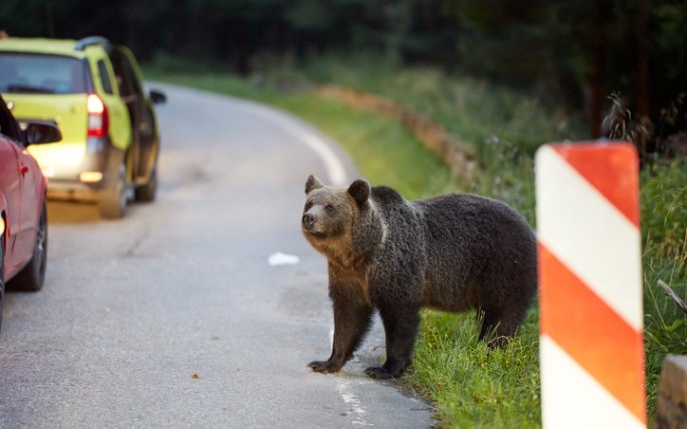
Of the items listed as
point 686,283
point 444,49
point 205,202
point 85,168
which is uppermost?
point 686,283

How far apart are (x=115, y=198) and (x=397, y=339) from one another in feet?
23.6

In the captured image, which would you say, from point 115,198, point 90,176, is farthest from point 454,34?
point 90,176

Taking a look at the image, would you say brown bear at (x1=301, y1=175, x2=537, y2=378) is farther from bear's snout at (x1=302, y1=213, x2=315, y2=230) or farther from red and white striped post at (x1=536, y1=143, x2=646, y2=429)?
red and white striped post at (x1=536, y1=143, x2=646, y2=429)

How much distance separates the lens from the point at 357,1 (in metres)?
53.1

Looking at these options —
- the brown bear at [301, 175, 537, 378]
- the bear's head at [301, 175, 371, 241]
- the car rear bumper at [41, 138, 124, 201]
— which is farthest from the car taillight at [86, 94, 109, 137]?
the bear's head at [301, 175, 371, 241]

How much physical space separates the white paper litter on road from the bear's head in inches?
169

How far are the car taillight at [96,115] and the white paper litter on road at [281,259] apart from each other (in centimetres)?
270

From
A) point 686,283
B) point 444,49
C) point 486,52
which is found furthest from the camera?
A: point 444,49

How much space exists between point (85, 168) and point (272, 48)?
52075 mm

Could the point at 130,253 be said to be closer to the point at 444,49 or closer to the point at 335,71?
the point at 335,71

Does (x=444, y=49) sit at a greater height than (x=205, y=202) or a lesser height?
lesser

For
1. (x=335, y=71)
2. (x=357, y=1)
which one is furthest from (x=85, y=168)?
(x=357, y=1)

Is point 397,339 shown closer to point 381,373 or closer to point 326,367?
point 381,373

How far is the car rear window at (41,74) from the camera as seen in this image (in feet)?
44.2
